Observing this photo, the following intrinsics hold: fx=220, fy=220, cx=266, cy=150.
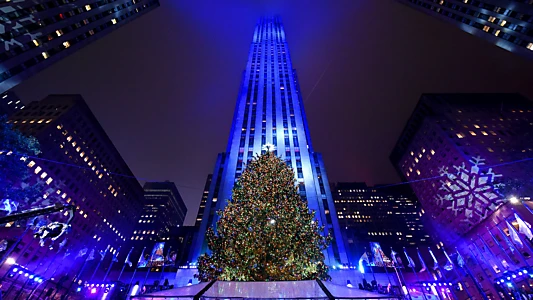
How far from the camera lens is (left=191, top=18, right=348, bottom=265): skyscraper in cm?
3494

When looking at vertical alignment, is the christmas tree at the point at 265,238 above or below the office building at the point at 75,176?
below

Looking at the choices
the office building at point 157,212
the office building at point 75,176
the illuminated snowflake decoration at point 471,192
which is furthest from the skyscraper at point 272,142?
the office building at point 157,212

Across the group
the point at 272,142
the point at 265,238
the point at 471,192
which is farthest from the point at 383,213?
the point at 265,238

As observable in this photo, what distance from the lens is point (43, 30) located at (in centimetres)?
3222

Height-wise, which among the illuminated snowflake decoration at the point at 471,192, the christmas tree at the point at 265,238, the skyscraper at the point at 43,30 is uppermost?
the skyscraper at the point at 43,30

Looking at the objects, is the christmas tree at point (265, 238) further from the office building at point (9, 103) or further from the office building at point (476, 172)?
the office building at point (9, 103)

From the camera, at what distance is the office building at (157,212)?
359 ft

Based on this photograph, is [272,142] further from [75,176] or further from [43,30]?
[75,176]

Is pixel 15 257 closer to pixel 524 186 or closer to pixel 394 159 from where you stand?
pixel 524 186

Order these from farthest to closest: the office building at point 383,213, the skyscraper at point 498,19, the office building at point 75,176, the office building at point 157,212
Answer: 1. the office building at point 157,212
2. the office building at point 383,213
3. the office building at point 75,176
4. the skyscraper at point 498,19

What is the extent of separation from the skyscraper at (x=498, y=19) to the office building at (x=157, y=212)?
119672mm

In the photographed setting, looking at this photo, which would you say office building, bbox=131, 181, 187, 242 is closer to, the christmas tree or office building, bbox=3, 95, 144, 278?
office building, bbox=3, 95, 144, 278

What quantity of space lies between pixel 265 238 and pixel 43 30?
44.0 meters

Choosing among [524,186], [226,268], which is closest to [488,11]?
[524,186]
